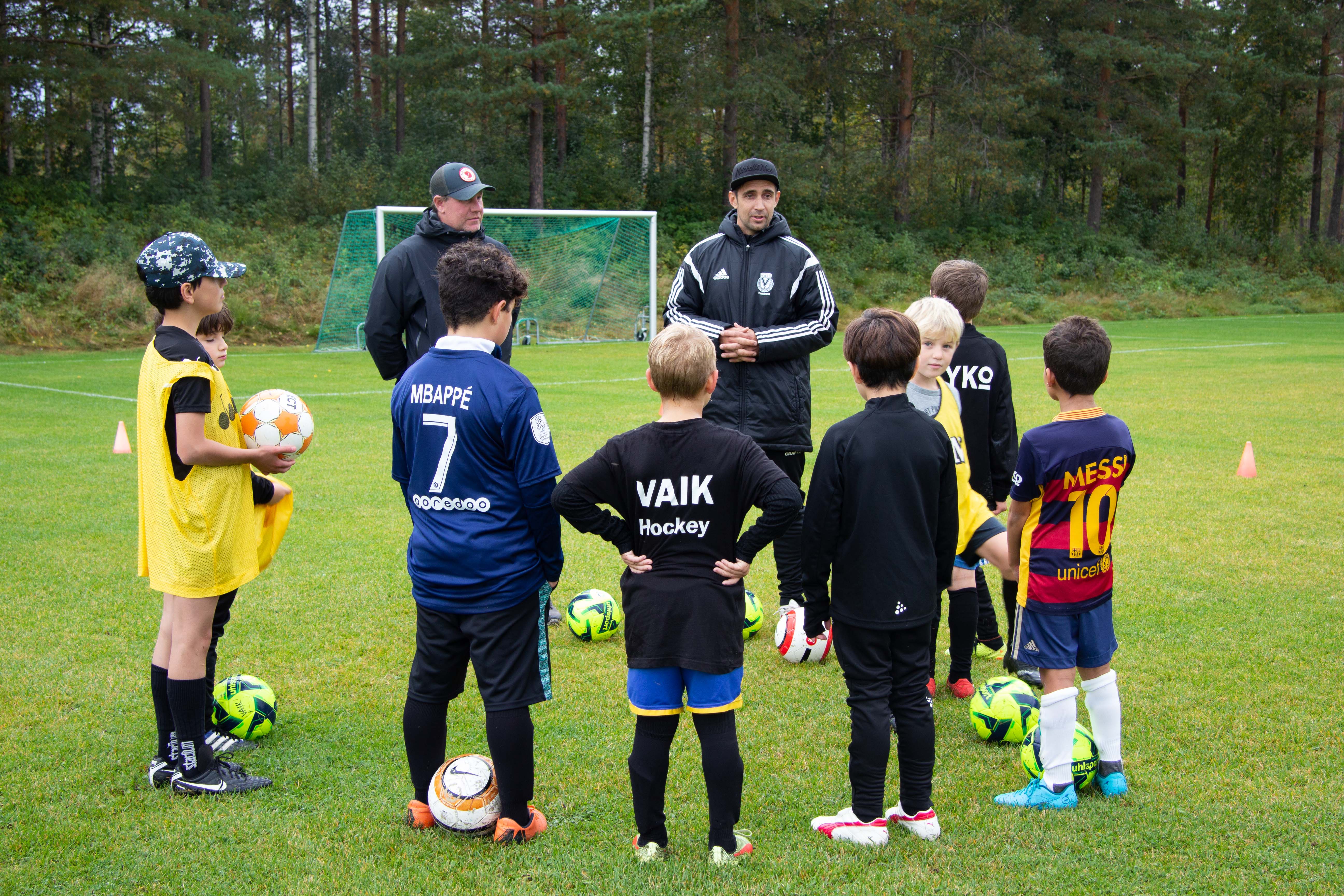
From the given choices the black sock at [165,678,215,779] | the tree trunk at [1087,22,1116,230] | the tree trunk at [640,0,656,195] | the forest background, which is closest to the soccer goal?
the forest background

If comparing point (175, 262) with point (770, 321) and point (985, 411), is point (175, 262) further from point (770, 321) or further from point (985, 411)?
point (985, 411)

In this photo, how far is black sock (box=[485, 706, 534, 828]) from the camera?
10.3ft

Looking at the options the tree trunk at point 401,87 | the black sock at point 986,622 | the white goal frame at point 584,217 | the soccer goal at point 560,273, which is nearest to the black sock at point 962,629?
the black sock at point 986,622

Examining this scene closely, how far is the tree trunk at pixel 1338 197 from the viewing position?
4875 centimetres

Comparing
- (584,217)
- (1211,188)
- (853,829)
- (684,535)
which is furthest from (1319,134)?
(684,535)

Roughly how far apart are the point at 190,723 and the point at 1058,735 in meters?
3.02

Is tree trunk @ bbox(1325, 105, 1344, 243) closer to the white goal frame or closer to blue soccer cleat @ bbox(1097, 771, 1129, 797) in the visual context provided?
the white goal frame

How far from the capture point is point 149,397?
11.2ft

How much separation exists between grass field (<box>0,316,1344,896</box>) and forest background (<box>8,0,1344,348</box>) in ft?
63.2

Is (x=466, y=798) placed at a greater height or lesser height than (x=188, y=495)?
lesser

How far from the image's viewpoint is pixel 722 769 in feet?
9.94

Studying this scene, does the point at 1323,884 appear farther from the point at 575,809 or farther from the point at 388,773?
the point at 388,773

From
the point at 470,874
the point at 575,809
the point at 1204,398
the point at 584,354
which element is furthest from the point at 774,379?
the point at 584,354

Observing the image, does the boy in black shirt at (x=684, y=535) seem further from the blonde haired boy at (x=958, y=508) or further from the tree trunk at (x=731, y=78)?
the tree trunk at (x=731, y=78)
